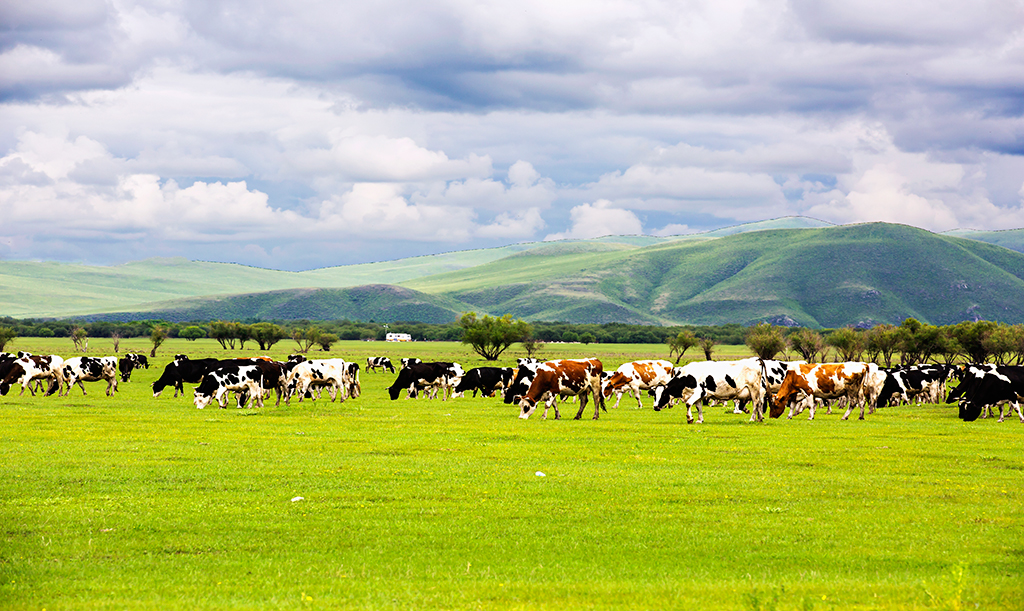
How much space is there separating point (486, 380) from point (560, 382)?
17.9 metres

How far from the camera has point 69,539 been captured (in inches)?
521

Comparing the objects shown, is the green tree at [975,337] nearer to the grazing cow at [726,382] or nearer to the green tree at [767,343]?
the green tree at [767,343]

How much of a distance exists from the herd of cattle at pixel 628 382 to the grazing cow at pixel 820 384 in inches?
1.7

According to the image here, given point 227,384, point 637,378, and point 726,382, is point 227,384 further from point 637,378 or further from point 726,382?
point 726,382

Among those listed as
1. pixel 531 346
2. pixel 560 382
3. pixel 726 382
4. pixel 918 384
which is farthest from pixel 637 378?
pixel 531 346

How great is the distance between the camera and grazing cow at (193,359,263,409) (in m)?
40.6

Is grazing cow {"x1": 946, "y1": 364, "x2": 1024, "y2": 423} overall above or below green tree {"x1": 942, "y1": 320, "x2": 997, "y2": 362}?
below

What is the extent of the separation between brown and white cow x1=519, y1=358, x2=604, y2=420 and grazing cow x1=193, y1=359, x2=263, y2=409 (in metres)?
13.5

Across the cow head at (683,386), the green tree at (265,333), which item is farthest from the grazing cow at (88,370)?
the green tree at (265,333)

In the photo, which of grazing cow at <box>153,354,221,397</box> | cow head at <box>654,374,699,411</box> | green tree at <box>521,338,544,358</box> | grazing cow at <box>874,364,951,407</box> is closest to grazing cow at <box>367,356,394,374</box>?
grazing cow at <box>153,354,221,397</box>

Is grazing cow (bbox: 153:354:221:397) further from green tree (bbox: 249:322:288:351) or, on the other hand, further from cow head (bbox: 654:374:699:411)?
green tree (bbox: 249:322:288:351)

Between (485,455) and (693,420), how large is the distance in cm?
1401

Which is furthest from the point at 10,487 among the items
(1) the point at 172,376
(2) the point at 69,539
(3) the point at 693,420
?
(1) the point at 172,376

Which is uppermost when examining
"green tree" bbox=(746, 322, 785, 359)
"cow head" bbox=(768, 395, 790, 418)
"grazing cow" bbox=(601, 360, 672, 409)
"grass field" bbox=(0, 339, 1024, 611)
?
"green tree" bbox=(746, 322, 785, 359)
